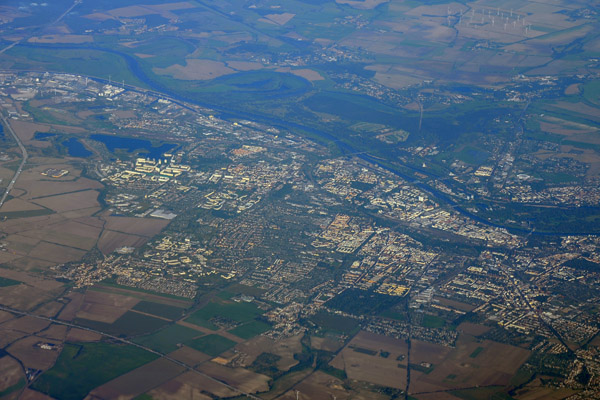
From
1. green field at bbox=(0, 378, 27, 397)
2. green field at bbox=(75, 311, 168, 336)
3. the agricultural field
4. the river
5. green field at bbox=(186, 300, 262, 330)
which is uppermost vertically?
green field at bbox=(0, 378, 27, 397)

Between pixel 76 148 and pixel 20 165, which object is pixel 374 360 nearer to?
pixel 20 165

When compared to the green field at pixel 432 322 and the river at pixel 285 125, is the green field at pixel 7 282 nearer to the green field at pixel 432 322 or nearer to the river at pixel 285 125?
the green field at pixel 432 322

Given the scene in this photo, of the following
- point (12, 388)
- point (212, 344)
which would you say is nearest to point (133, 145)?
point (212, 344)

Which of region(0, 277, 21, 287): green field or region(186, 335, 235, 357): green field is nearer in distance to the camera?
region(186, 335, 235, 357): green field

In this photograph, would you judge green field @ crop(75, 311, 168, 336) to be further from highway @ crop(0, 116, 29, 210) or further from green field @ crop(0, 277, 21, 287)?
highway @ crop(0, 116, 29, 210)

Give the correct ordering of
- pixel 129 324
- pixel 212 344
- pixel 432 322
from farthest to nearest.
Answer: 1. pixel 432 322
2. pixel 129 324
3. pixel 212 344

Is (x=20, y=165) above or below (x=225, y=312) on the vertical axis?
below

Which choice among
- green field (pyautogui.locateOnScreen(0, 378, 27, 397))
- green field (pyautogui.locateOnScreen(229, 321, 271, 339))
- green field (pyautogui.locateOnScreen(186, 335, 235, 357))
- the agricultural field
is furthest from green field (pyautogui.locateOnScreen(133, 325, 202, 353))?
the agricultural field
